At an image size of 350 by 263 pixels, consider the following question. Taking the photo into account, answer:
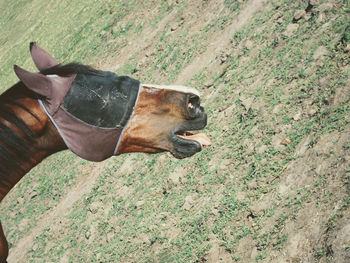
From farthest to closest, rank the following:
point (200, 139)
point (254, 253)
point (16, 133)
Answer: point (254, 253) → point (200, 139) → point (16, 133)

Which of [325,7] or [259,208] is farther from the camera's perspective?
[325,7]

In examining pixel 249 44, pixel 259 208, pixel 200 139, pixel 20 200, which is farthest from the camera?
pixel 20 200

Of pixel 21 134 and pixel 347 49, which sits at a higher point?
pixel 21 134

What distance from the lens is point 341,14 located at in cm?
430

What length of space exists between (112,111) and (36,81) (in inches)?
17.0

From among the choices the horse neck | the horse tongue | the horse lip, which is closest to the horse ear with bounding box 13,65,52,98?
the horse neck

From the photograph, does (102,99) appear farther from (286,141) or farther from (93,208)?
(93,208)

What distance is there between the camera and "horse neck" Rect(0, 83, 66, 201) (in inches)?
70.7

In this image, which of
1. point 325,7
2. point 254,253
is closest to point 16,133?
point 254,253

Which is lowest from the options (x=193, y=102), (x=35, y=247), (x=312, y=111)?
(x=35, y=247)

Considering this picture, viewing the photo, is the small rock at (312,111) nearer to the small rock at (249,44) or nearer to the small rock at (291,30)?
the small rock at (291,30)

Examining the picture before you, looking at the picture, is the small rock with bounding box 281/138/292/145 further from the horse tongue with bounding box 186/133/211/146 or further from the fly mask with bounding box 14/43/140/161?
the fly mask with bounding box 14/43/140/161

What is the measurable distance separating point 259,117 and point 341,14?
169 centimetres

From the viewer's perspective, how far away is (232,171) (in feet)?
12.5
